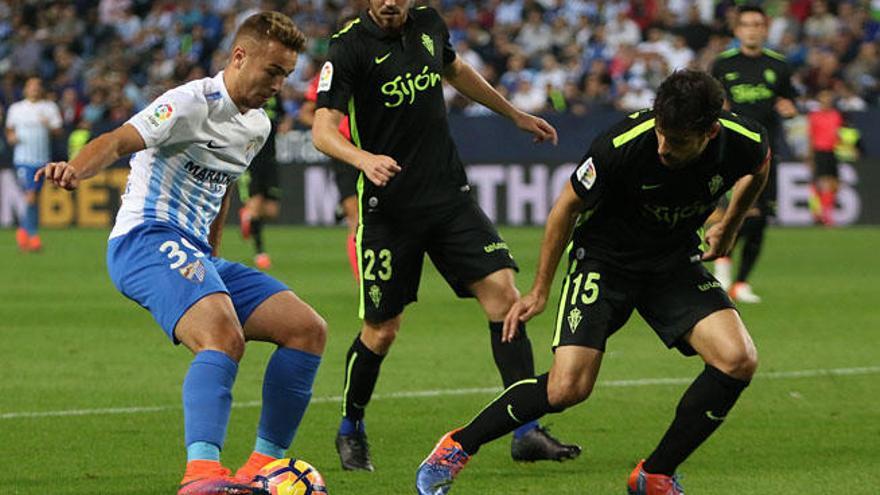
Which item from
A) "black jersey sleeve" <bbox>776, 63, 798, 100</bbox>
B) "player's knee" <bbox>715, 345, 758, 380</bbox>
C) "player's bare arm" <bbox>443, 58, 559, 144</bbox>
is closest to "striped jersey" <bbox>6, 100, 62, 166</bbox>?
"black jersey sleeve" <bbox>776, 63, 798, 100</bbox>

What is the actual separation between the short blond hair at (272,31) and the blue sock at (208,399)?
117 cm

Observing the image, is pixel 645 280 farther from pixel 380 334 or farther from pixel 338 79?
pixel 338 79

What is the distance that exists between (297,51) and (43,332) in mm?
7090

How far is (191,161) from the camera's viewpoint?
6.61 m

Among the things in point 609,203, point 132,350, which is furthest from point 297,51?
point 132,350

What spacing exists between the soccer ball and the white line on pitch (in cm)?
288

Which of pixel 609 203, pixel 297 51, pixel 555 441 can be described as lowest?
pixel 555 441

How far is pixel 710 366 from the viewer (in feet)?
21.6

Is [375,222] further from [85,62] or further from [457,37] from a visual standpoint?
[85,62]

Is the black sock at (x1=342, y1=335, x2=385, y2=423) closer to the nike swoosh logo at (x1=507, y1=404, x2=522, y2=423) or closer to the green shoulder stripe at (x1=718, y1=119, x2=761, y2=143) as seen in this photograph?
the nike swoosh logo at (x1=507, y1=404, x2=522, y2=423)

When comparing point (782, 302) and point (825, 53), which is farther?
point (825, 53)

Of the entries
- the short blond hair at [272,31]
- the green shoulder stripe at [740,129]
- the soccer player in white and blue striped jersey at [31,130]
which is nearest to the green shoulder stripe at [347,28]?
the short blond hair at [272,31]

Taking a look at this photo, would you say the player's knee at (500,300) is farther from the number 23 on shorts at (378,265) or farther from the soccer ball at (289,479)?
the soccer ball at (289,479)

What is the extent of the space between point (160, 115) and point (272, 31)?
1.68 feet
